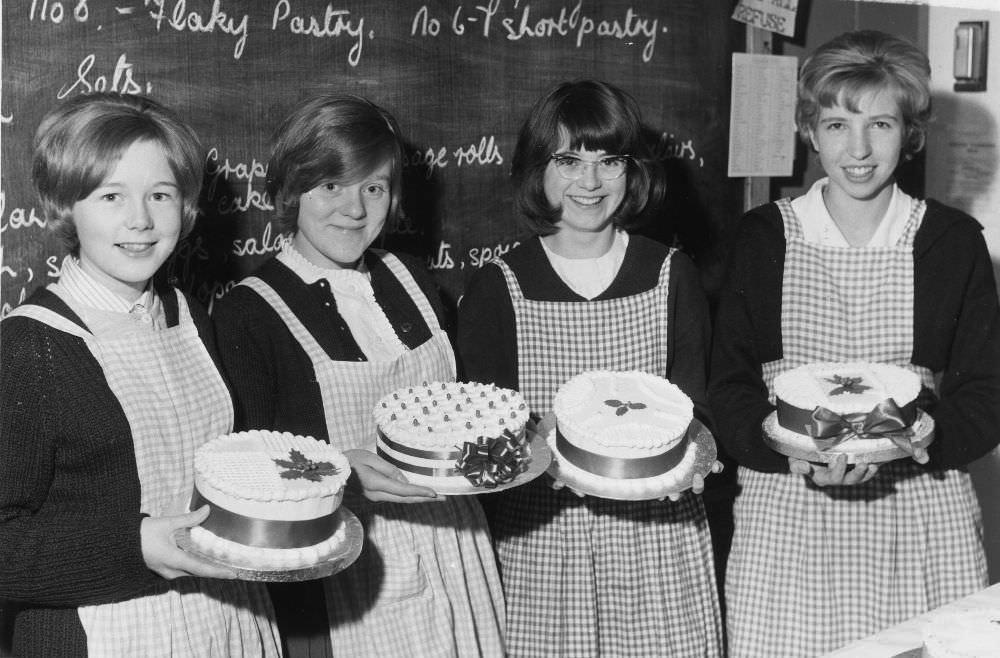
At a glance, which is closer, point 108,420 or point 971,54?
point 108,420

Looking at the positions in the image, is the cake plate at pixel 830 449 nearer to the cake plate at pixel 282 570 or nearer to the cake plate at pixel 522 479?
the cake plate at pixel 522 479

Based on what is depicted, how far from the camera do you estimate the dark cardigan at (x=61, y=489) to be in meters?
1.59

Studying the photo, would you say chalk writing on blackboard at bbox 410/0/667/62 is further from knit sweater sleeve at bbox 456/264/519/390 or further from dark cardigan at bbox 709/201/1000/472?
dark cardigan at bbox 709/201/1000/472

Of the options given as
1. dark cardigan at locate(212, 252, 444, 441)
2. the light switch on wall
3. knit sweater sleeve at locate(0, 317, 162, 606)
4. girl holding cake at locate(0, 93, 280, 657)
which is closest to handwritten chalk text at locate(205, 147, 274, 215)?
dark cardigan at locate(212, 252, 444, 441)

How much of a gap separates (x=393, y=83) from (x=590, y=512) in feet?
3.54

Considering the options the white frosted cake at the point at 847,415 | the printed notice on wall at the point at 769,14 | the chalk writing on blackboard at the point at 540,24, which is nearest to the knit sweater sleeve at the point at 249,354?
the chalk writing on blackboard at the point at 540,24

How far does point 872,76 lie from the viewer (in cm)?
223

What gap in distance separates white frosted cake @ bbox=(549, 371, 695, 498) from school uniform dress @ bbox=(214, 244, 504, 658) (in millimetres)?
304

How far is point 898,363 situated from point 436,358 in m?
0.98

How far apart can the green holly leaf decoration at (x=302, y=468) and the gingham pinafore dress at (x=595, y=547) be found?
650 mm

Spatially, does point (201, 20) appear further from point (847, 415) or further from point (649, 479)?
point (847, 415)

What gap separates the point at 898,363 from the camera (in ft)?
7.50

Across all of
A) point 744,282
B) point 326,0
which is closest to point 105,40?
point 326,0

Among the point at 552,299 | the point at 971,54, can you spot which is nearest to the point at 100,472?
the point at 552,299
